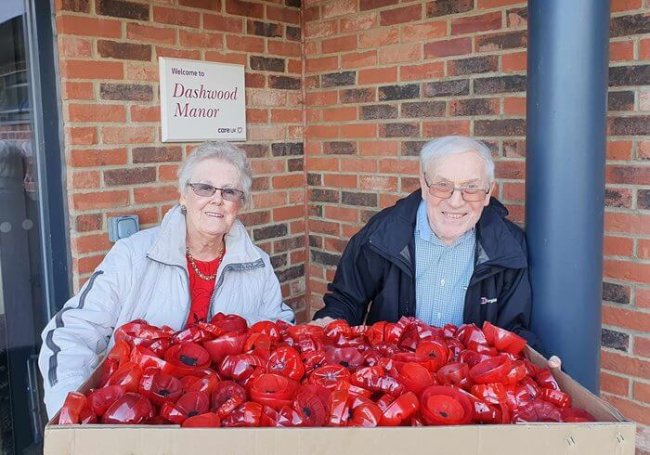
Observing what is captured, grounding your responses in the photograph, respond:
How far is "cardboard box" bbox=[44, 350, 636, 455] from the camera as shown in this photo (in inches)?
48.3

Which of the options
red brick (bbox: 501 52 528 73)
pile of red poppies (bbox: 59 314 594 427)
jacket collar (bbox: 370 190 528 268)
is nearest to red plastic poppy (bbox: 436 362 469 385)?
pile of red poppies (bbox: 59 314 594 427)

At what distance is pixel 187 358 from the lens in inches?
66.9

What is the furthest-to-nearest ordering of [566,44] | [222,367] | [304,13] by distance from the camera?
[304,13] < [566,44] < [222,367]

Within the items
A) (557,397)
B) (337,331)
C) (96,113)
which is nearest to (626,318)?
(557,397)

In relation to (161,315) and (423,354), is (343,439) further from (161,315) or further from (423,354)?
(161,315)

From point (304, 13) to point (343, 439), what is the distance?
2785 millimetres

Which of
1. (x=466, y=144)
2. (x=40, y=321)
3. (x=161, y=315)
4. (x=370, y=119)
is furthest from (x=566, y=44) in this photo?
(x=40, y=321)

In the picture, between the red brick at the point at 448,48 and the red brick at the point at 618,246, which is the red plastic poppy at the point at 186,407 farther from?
the red brick at the point at 448,48

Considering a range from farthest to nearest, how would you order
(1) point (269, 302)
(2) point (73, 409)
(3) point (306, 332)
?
(1) point (269, 302)
(3) point (306, 332)
(2) point (73, 409)

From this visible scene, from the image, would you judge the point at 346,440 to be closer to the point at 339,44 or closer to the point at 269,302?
the point at 269,302

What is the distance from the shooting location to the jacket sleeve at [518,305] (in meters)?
2.22

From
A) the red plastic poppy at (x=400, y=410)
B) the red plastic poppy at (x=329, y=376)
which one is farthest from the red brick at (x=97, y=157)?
the red plastic poppy at (x=400, y=410)

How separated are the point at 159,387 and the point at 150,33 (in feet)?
6.18

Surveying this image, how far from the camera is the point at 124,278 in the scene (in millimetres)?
2145
